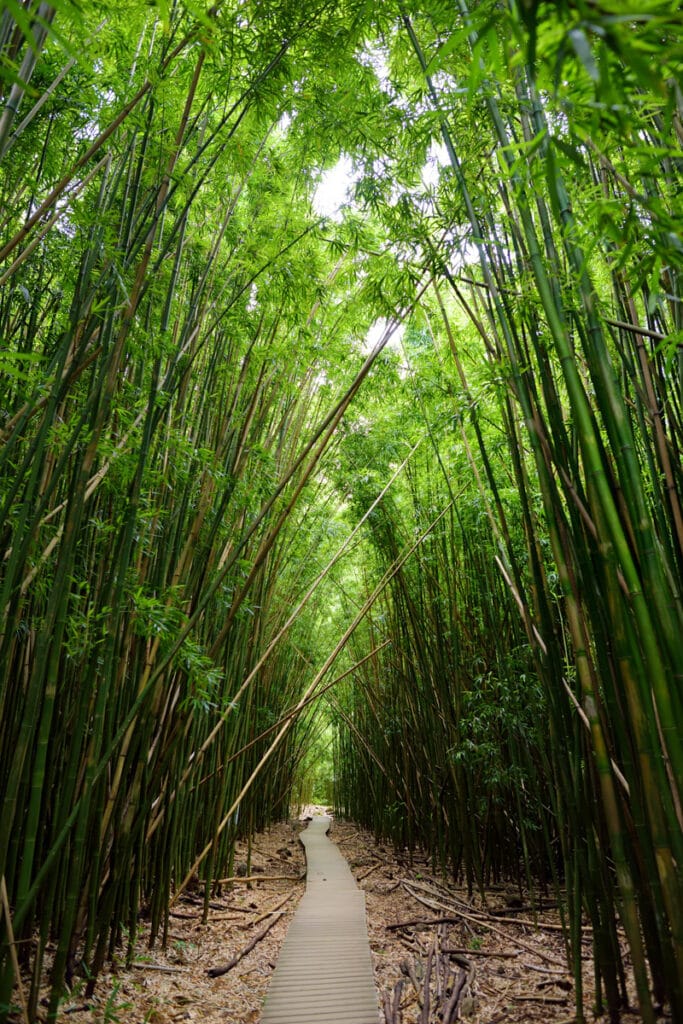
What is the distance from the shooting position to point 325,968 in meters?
2.39

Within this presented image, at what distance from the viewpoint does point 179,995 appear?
2219mm

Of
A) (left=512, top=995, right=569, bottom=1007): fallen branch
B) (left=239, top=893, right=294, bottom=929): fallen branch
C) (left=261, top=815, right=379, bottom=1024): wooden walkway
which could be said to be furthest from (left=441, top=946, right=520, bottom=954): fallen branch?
(left=239, top=893, right=294, bottom=929): fallen branch

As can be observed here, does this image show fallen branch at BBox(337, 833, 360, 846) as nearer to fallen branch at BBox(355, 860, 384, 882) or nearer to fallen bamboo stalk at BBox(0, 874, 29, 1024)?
fallen branch at BBox(355, 860, 384, 882)

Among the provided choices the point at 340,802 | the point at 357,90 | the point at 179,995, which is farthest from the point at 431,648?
the point at 340,802

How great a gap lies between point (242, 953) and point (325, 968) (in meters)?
0.51

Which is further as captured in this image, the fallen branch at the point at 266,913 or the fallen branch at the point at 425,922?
the fallen branch at the point at 266,913

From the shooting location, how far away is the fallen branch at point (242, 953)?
2.48 meters

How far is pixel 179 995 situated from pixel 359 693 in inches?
201

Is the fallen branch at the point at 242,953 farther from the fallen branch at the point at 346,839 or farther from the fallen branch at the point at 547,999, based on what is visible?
the fallen branch at the point at 346,839

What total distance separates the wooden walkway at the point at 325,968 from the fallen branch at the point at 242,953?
0.46 ft

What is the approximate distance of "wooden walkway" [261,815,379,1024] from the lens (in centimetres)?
200

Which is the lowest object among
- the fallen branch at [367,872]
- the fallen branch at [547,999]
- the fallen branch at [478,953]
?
the fallen branch at [367,872]

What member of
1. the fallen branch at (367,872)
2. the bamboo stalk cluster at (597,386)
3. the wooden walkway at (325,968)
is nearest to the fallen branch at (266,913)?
the wooden walkway at (325,968)

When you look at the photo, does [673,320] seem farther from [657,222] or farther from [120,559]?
[120,559]
